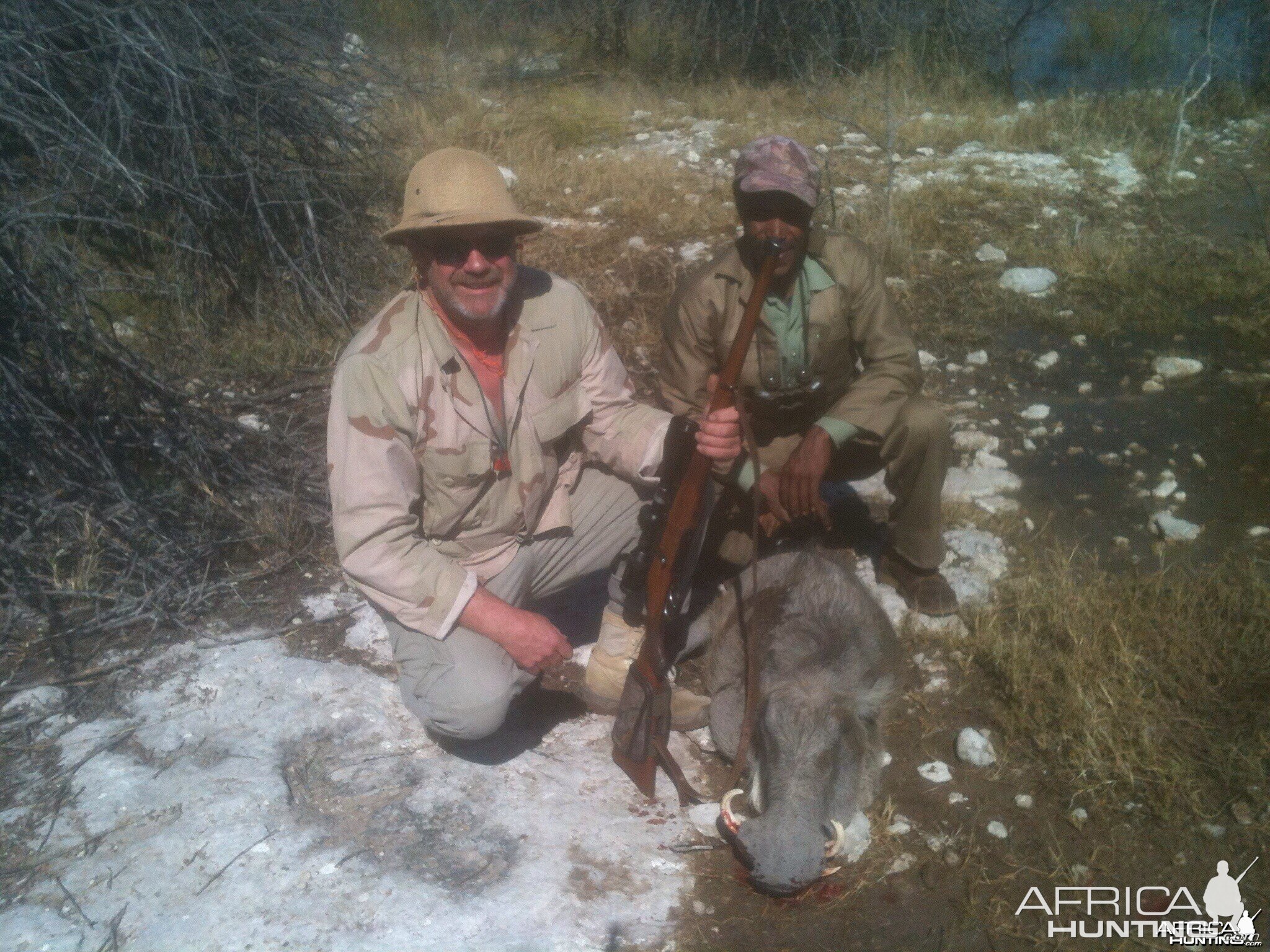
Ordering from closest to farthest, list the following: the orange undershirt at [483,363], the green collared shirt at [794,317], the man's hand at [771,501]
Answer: the orange undershirt at [483,363] < the man's hand at [771,501] < the green collared shirt at [794,317]

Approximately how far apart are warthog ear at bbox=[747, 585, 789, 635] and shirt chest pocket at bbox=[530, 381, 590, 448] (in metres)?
0.94

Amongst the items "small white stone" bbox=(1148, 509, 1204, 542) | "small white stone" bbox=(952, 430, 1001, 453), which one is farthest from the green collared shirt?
"small white stone" bbox=(1148, 509, 1204, 542)

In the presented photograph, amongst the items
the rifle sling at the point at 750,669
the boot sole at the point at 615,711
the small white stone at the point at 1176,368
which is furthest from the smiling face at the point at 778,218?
the small white stone at the point at 1176,368

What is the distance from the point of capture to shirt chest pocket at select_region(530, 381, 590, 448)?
3383 mm

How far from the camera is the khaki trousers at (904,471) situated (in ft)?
12.3

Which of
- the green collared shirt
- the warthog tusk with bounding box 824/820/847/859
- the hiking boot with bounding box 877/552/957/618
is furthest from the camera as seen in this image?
the hiking boot with bounding box 877/552/957/618

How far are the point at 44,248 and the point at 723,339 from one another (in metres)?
2.68

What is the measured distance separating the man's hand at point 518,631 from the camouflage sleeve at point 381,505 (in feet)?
0.15

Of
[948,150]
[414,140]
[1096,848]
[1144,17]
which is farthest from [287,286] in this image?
[1144,17]

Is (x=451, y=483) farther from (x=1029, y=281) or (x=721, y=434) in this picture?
(x=1029, y=281)

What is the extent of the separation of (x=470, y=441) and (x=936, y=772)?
1946 millimetres

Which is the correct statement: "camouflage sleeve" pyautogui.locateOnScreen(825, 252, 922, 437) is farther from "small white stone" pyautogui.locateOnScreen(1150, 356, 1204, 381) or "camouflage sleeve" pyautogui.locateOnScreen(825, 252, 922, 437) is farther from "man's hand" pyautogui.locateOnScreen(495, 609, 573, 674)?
"small white stone" pyautogui.locateOnScreen(1150, 356, 1204, 381)

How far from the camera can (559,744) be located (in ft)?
11.6

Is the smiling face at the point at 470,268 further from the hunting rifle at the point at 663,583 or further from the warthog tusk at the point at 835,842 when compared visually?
the warthog tusk at the point at 835,842
